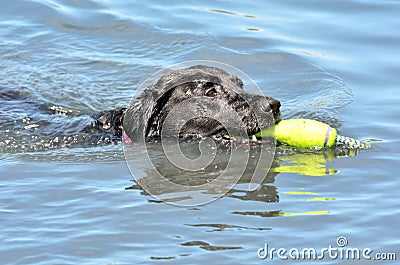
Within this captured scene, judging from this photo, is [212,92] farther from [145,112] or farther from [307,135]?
[307,135]

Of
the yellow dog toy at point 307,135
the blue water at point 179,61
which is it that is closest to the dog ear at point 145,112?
the blue water at point 179,61

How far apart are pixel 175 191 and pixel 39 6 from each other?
7163 mm

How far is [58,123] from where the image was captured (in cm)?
900

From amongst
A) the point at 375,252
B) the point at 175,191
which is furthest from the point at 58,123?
the point at 375,252

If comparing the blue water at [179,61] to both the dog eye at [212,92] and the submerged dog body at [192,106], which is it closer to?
the submerged dog body at [192,106]

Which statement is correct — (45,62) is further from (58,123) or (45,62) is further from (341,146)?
(341,146)

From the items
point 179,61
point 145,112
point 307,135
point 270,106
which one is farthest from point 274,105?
point 179,61

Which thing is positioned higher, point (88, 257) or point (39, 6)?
point (39, 6)

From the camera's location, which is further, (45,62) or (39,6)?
(39,6)

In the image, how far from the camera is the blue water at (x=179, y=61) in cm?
596

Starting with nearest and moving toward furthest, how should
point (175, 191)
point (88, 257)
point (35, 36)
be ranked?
point (88, 257)
point (175, 191)
point (35, 36)

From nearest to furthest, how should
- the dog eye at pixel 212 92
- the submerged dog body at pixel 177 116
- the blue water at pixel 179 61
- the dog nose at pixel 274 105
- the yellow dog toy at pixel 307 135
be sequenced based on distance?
the blue water at pixel 179 61 < the yellow dog toy at pixel 307 135 < the dog nose at pixel 274 105 < the submerged dog body at pixel 177 116 < the dog eye at pixel 212 92

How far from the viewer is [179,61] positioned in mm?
11383

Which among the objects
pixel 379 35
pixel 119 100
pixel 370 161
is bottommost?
pixel 370 161
